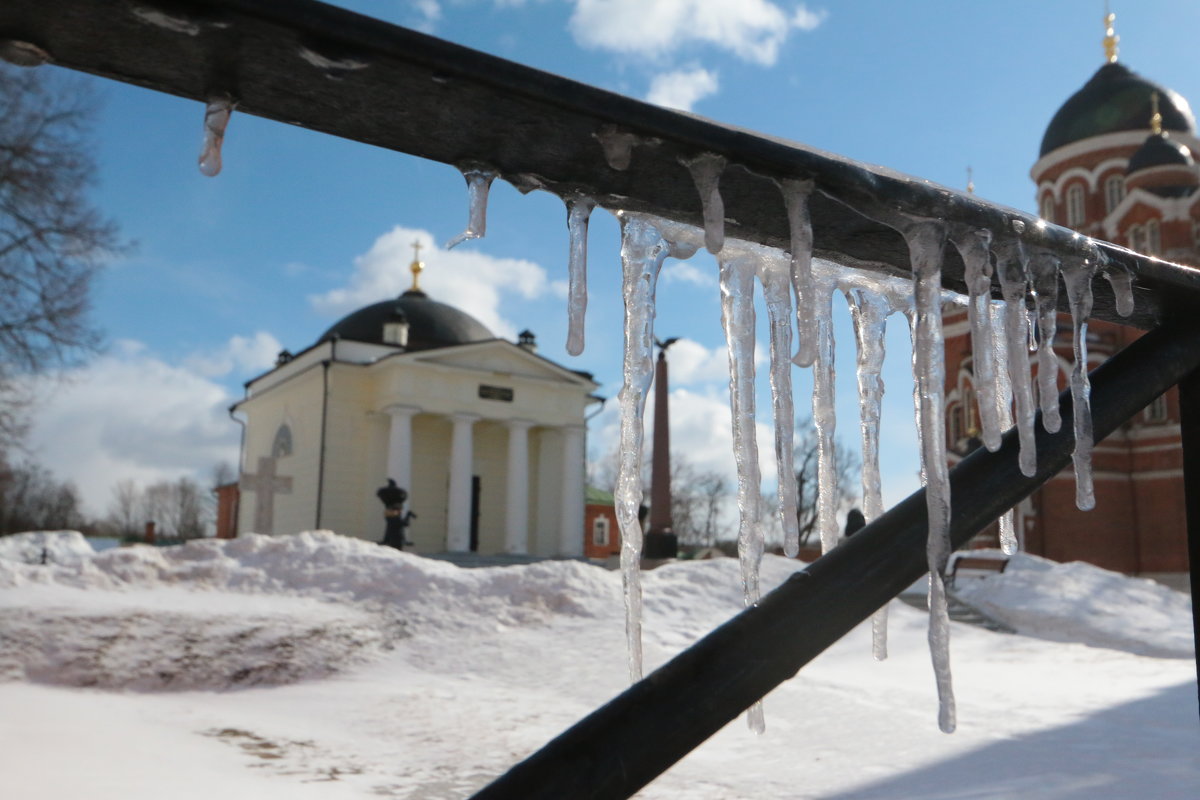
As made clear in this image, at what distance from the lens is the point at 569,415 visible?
30312 millimetres

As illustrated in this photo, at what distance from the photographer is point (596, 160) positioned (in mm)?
1196

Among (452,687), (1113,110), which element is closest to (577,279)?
(452,687)

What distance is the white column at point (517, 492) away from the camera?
93.7 feet

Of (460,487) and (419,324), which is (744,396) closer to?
(460,487)

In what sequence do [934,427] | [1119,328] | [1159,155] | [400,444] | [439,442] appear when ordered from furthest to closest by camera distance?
[1159,155] → [439,442] → [1119,328] → [400,444] → [934,427]

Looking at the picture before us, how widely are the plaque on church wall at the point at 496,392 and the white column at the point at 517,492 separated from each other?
0.72 meters

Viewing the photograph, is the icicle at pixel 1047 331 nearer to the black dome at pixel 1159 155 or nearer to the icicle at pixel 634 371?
the icicle at pixel 634 371

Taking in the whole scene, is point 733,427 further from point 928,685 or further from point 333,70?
point 928,685

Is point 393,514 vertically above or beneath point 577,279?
above

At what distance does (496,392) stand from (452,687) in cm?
2152

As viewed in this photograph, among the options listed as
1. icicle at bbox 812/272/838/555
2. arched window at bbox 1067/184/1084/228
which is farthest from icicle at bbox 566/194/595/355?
arched window at bbox 1067/184/1084/228

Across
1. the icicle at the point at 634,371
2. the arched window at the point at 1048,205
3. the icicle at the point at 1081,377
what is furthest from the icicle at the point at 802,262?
the arched window at the point at 1048,205

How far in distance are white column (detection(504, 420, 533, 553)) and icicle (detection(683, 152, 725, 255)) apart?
90.1 feet

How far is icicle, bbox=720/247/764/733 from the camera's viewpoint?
6.05 feet
